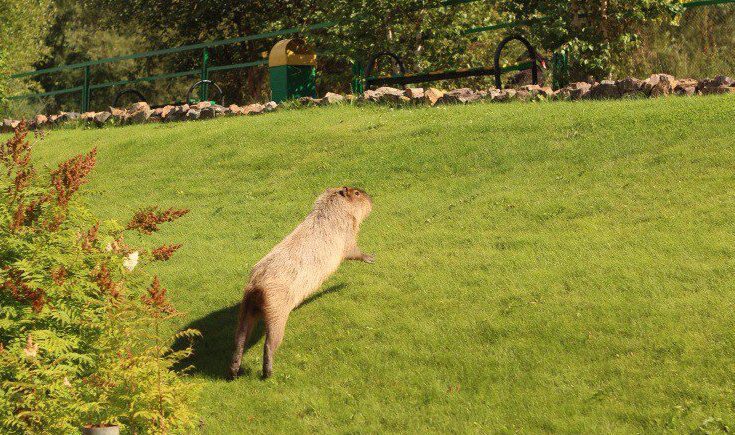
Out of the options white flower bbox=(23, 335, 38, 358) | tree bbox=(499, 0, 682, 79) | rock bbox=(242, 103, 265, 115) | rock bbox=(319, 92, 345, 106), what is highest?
tree bbox=(499, 0, 682, 79)

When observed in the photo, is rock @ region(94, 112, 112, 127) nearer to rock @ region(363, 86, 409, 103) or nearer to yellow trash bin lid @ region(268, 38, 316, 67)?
yellow trash bin lid @ region(268, 38, 316, 67)

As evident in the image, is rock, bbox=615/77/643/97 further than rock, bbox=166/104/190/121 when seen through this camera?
No

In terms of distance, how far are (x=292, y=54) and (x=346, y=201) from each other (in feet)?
34.6

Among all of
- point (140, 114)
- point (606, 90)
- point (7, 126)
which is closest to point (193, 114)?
point (140, 114)

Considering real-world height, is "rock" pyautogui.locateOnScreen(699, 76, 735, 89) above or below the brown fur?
above

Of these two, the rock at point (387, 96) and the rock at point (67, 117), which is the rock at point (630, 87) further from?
the rock at point (67, 117)

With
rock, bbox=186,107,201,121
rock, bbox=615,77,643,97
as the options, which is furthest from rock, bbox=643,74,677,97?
rock, bbox=186,107,201,121

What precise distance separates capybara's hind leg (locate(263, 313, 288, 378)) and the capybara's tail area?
0.54 ft

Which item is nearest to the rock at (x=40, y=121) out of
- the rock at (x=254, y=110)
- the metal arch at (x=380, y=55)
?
the rock at (x=254, y=110)

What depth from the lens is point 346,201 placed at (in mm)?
9781

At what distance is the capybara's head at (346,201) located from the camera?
9.65 metres

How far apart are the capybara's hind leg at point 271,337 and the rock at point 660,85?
8.19 m

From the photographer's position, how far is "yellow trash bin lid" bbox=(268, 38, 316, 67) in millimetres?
19609

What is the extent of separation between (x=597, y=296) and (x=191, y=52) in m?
25.6
